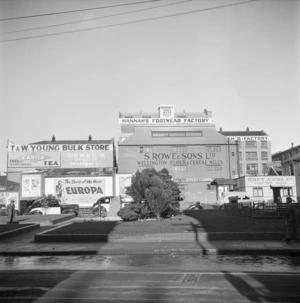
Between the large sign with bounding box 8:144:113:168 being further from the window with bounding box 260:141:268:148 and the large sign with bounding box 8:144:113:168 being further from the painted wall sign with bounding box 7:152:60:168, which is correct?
the window with bounding box 260:141:268:148

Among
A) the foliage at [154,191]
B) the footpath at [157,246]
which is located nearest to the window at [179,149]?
the foliage at [154,191]

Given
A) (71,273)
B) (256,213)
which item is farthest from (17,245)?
(256,213)

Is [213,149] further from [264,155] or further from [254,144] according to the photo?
[264,155]

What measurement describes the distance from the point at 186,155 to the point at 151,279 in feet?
209

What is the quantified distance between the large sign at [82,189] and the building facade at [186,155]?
13311mm

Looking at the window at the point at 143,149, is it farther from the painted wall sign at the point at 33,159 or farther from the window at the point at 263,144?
the window at the point at 263,144

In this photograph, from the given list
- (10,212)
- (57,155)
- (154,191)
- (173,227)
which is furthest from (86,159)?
(173,227)

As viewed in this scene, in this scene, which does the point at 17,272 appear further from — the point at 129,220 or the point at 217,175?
the point at 217,175

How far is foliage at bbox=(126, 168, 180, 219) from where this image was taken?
22922 mm

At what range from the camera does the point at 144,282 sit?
27.1 feet

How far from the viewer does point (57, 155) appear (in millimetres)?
70875

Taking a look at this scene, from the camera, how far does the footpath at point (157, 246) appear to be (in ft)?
42.6

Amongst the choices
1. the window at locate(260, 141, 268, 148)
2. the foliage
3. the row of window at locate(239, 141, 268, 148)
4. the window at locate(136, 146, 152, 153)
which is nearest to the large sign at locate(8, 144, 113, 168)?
the window at locate(136, 146, 152, 153)

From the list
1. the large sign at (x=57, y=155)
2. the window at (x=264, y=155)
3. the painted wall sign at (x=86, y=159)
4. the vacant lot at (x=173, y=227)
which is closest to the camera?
the vacant lot at (x=173, y=227)
